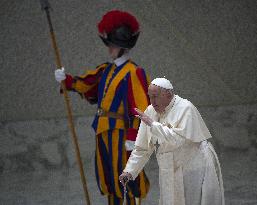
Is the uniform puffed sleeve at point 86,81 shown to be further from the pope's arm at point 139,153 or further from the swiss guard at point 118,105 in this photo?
the pope's arm at point 139,153

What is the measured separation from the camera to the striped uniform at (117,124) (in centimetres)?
363

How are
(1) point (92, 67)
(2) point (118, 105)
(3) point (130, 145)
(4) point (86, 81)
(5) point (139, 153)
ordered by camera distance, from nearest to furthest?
(5) point (139, 153), (3) point (130, 145), (2) point (118, 105), (4) point (86, 81), (1) point (92, 67)

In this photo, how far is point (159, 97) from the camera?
10.1 ft

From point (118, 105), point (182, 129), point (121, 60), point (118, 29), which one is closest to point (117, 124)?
point (118, 105)

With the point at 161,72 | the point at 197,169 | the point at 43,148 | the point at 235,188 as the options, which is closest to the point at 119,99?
the point at 197,169

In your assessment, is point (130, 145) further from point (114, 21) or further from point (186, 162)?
point (114, 21)

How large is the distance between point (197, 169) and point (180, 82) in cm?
302

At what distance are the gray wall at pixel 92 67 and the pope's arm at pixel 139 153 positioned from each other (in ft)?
8.04

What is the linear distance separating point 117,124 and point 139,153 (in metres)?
0.48

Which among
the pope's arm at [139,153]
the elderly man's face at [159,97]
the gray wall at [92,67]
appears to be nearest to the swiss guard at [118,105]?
the pope's arm at [139,153]

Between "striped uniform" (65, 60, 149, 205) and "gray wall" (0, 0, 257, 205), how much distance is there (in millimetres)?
1922

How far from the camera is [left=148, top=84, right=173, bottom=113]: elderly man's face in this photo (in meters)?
3.06

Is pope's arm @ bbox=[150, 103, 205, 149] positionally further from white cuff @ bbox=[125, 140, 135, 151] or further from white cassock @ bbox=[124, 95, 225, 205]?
white cuff @ bbox=[125, 140, 135, 151]

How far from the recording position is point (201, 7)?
19.5 ft
